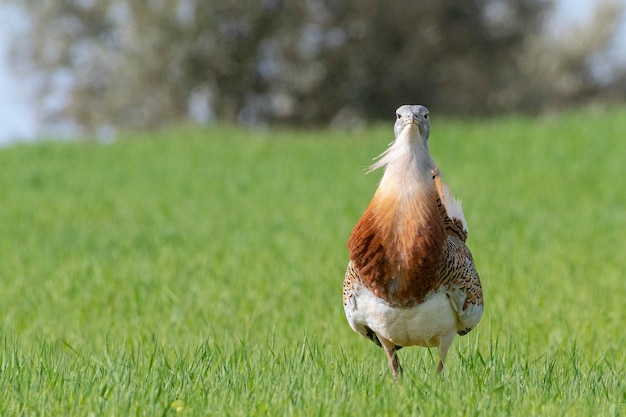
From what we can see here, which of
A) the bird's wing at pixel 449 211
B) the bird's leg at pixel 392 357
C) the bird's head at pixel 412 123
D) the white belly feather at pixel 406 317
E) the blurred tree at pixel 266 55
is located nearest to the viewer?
the bird's head at pixel 412 123

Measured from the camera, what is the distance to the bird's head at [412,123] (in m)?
3.70

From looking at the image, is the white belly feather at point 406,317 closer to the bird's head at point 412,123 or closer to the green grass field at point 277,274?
the green grass field at point 277,274

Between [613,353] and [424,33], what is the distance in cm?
1955

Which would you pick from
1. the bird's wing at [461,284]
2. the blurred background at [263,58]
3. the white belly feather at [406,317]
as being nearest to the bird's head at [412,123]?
the bird's wing at [461,284]

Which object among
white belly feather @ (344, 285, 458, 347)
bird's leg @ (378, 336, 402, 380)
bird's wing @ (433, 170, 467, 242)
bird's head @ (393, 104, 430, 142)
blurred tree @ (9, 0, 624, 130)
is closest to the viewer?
bird's head @ (393, 104, 430, 142)

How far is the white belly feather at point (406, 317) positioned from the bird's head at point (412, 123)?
717mm

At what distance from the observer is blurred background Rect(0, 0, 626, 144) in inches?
863

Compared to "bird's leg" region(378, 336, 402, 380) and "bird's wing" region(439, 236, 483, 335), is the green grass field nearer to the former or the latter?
"bird's leg" region(378, 336, 402, 380)

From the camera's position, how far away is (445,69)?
952 inches

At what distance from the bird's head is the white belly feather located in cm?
72

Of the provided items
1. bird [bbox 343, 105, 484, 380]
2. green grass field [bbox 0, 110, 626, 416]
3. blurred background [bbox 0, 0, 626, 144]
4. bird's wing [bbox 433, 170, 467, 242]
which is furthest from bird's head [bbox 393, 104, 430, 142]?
blurred background [bbox 0, 0, 626, 144]

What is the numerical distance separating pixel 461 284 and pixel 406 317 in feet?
1.01

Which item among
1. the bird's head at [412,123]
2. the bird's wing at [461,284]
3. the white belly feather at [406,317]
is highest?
the bird's head at [412,123]

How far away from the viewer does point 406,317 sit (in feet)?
12.5
